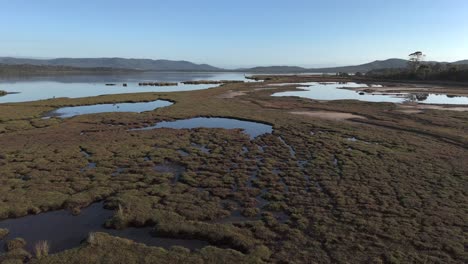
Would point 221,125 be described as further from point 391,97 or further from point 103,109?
point 391,97

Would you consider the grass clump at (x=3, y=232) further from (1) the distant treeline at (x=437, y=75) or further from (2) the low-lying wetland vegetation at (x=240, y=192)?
(1) the distant treeline at (x=437, y=75)

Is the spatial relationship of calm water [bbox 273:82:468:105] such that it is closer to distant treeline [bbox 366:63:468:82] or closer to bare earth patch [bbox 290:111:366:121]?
bare earth patch [bbox 290:111:366:121]

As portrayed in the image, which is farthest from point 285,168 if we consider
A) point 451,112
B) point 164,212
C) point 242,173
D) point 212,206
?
point 451,112

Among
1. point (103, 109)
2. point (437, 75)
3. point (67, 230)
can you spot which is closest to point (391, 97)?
point (437, 75)

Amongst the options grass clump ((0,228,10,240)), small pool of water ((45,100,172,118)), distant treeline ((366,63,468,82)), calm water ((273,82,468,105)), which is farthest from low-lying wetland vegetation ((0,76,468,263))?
distant treeline ((366,63,468,82))

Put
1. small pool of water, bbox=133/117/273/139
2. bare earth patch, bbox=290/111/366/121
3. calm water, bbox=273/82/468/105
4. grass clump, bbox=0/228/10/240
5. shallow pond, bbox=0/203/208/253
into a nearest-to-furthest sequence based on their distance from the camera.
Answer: shallow pond, bbox=0/203/208/253 → grass clump, bbox=0/228/10/240 → small pool of water, bbox=133/117/273/139 → bare earth patch, bbox=290/111/366/121 → calm water, bbox=273/82/468/105

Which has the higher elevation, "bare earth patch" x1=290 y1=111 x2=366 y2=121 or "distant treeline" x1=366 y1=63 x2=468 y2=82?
"distant treeline" x1=366 y1=63 x2=468 y2=82

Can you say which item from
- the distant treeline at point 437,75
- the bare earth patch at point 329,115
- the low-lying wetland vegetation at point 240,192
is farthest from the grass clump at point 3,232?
the distant treeline at point 437,75

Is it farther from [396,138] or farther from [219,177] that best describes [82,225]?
[396,138]
